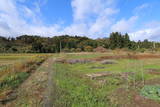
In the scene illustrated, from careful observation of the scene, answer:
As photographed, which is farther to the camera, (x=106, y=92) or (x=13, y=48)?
(x=13, y=48)

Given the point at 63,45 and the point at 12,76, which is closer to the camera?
the point at 12,76

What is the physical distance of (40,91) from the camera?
6031 millimetres

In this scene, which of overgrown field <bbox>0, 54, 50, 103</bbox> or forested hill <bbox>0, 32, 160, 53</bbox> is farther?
forested hill <bbox>0, 32, 160, 53</bbox>

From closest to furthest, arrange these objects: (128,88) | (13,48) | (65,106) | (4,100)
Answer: (65,106) → (4,100) → (128,88) → (13,48)

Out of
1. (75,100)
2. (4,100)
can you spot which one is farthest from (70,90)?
(4,100)

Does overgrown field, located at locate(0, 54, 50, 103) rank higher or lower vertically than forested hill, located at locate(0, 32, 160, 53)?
lower

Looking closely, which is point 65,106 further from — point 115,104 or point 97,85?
point 97,85

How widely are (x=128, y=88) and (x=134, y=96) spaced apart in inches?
37.9

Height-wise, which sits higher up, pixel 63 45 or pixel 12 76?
pixel 63 45

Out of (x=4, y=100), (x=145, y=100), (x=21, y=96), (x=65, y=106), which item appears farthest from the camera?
(x=21, y=96)

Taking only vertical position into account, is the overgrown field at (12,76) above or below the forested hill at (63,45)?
below

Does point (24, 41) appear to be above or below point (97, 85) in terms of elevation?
above

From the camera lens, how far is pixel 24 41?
2753 inches

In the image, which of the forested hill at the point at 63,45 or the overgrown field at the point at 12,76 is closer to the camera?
the overgrown field at the point at 12,76
